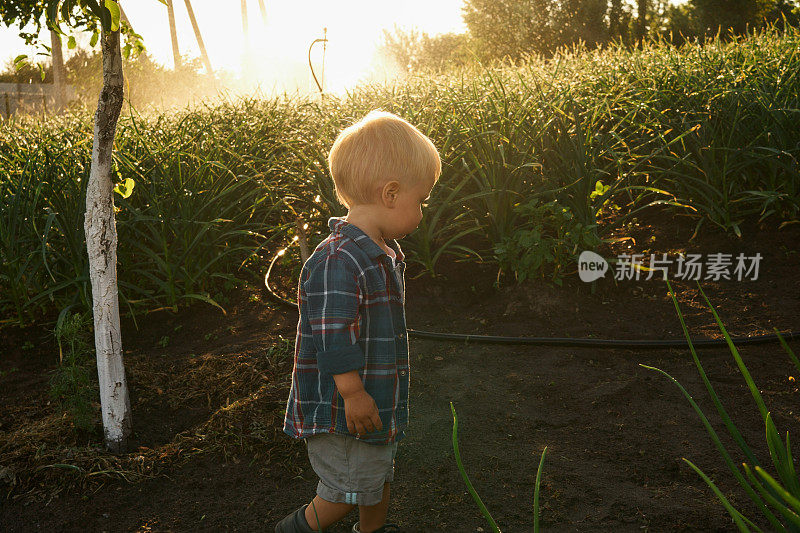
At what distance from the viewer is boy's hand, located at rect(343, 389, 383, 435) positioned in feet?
4.84

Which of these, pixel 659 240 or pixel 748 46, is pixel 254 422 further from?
pixel 748 46

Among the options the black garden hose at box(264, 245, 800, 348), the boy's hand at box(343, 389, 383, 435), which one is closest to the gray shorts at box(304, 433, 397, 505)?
the boy's hand at box(343, 389, 383, 435)

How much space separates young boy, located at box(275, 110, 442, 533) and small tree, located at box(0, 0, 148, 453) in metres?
0.89

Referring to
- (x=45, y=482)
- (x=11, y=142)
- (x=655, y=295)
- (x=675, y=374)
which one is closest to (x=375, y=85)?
(x=11, y=142)

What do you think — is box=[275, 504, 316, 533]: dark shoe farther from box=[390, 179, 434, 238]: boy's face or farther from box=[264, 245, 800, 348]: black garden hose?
box=[264, 245, 800, 348]: black garden hose

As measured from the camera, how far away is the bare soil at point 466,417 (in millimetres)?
1959

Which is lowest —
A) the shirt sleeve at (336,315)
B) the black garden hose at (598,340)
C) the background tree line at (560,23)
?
the black garden hose at (598,340)

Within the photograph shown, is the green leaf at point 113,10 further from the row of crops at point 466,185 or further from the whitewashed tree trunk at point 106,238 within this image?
the row of crops at point 466,185

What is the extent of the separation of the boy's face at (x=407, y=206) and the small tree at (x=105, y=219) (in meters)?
1.11

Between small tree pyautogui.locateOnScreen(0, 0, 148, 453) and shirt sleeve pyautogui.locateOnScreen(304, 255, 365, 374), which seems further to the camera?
small tree pyautogui.locateOnScreen(0, 0, 148, 453)

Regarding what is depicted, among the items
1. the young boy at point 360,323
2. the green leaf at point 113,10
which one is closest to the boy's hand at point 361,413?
the young boy at point 360,323

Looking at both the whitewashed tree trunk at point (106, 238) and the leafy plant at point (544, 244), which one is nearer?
the whitewashed tree trunk at point (106, 238)

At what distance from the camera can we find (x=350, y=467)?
1611 millimetres

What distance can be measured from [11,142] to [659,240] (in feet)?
16.7
